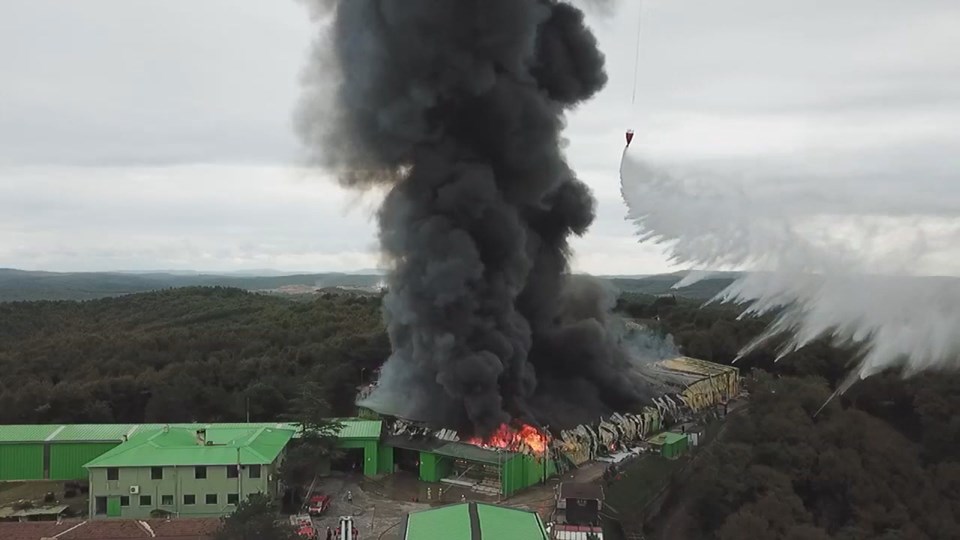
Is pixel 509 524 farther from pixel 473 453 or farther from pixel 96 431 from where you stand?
pixel 96 431

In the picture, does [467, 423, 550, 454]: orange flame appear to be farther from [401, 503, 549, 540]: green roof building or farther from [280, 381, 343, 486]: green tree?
[401, 503, 549, 540]: green roof building

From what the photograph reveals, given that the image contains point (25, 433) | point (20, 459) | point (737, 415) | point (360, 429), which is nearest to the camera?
point (20, 459)

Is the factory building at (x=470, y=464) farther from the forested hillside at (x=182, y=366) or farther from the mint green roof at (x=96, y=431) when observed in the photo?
the forested hillside at (x=182, y=366)

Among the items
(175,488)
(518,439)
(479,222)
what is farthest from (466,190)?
(175,488)

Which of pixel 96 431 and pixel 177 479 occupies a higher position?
pixel 96 431

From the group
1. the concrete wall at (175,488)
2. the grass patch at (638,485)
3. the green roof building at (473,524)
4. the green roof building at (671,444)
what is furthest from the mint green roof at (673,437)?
the concrete wall at (175,488)

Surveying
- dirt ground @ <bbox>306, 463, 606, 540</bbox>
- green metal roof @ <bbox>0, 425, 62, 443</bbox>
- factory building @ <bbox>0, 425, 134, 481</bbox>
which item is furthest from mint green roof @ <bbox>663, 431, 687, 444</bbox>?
green metal roof @ <bbox>0, 425, 62, 443</bbox>
